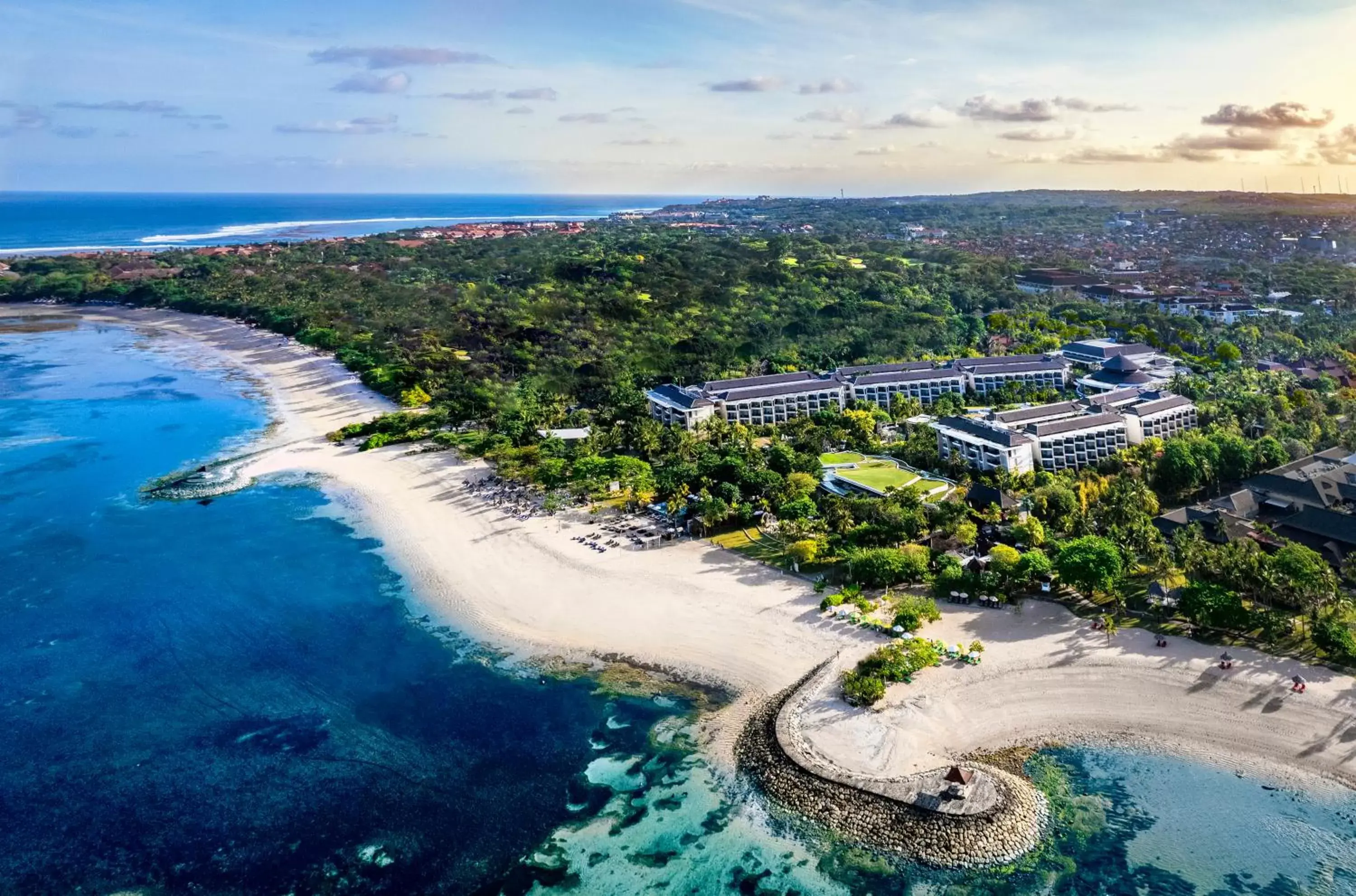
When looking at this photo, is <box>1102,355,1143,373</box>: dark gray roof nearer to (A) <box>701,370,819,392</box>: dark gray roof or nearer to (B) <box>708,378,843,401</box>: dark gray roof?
(B) <box>708,378,843,401</box>: dark gray roof

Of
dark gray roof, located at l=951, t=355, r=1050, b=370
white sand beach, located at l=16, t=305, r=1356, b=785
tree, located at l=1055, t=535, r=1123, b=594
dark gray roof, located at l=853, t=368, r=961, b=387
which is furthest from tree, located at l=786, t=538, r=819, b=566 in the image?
dark gray roof, located at l=951, t=355, r=1050, b=370

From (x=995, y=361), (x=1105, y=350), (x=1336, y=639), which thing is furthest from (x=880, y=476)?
(x=1105, y=350)

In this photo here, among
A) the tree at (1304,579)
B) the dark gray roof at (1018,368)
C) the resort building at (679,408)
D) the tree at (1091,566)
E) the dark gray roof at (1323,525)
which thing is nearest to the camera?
the tree at (1304,579)

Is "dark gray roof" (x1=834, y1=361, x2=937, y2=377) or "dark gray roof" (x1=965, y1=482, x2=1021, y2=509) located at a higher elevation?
"dark gray roof" (x1=834, y1=361, x2=937, y2=377)

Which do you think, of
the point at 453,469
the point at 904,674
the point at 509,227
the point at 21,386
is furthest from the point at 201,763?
the point at 509,227

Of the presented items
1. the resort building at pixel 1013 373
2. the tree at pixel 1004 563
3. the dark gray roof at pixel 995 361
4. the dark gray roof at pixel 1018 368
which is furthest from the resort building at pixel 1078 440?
the dark gray roof at pixel 995 361

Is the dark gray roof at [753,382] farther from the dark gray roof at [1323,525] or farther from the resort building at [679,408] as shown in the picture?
the dark gray roof at [1323,525]

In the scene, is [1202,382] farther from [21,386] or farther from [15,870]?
[21,386]
